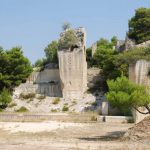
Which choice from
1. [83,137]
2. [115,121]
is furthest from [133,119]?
[83,137]

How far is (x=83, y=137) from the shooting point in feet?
71.5

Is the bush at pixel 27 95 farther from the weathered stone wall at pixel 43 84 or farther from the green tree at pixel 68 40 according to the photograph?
the green tree at pixel 68 40

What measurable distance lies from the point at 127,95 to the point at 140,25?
27799 mm

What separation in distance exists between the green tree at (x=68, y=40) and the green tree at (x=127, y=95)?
2136cm

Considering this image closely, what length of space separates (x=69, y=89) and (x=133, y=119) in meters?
11.4

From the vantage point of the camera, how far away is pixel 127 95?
2002cm

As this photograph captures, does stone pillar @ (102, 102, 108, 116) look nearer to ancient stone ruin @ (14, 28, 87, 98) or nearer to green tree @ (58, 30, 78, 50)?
ancient stone ruin @ (14, 28, 87, 98)

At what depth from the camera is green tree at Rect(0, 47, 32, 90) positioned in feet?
138

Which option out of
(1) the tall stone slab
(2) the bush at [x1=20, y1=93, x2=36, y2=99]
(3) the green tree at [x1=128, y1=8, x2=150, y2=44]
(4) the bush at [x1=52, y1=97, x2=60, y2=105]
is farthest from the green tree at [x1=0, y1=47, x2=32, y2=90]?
(3) the green tree at [x1=128, y1=8, x2=150, y2=44]

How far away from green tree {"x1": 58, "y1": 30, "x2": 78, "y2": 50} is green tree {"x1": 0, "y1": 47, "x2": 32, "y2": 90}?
377 cm

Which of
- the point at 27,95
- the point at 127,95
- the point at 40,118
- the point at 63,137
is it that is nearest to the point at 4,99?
the point at 27,95

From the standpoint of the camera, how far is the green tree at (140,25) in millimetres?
46003

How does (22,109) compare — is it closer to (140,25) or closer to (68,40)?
(68,40)

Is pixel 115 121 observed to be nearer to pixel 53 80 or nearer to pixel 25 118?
pixel 25 118
